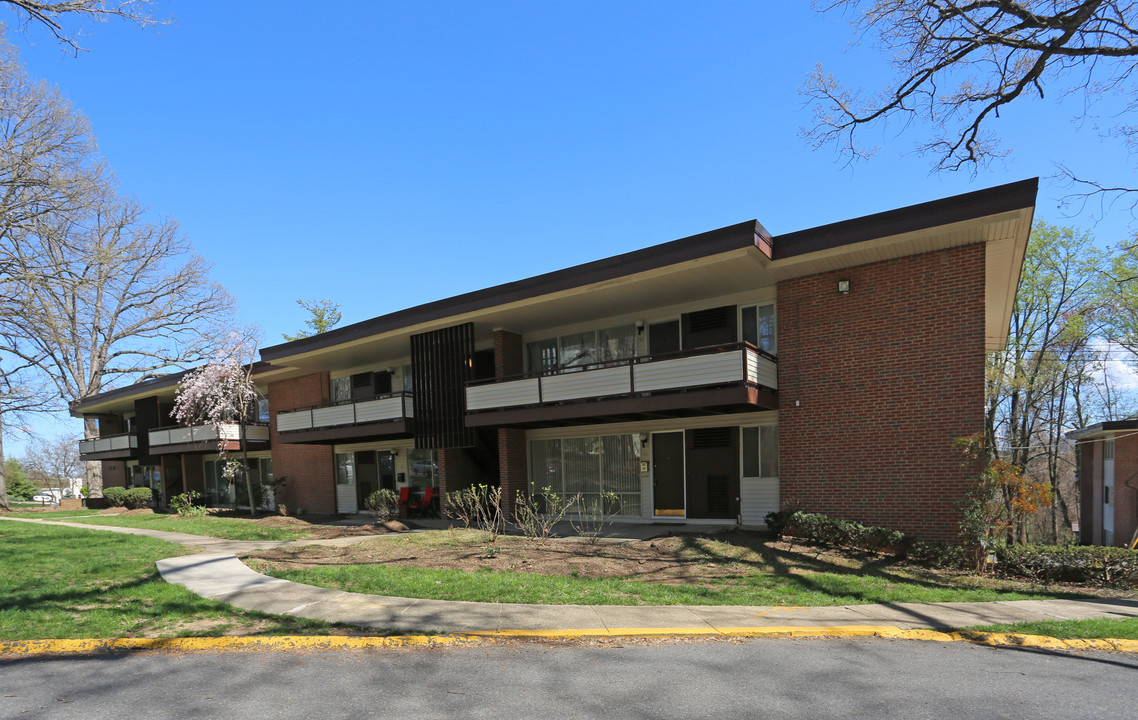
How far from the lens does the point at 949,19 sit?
9.19 metres

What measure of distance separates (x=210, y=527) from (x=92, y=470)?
27041mm

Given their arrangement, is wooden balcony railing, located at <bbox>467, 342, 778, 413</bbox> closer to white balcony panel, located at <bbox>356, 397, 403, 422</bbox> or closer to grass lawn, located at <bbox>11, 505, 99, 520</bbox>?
white balcony panel, located at <bbox>356, 397, 403, 422</bbox>

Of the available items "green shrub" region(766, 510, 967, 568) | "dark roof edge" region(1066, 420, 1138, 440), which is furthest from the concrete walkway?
"dark roof edge" region(1066, 420, 1138, 440)

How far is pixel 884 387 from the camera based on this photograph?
12023 millimetres

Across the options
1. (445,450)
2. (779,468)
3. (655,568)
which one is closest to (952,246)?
(779,468)

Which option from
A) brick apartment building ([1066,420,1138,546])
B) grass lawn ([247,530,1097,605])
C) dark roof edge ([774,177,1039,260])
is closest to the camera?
grass lawn ([247,530,1097,605])

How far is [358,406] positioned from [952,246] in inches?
663

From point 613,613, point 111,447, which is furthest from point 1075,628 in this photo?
point 111,447

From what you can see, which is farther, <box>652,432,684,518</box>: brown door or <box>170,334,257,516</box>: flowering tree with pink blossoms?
<box>170,334,257,516</box>: flowering tree with pink blossoms

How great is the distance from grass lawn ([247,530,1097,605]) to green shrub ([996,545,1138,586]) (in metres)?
0.84

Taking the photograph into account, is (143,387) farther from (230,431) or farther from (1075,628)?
(1075,628)

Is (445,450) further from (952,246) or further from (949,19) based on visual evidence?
(949,19)

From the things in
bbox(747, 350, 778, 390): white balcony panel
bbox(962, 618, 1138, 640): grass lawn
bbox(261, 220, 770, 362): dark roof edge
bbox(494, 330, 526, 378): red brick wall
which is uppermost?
bbox(261, 220, 770, 362): dark roof edge

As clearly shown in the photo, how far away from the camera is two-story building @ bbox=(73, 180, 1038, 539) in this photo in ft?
37.2
